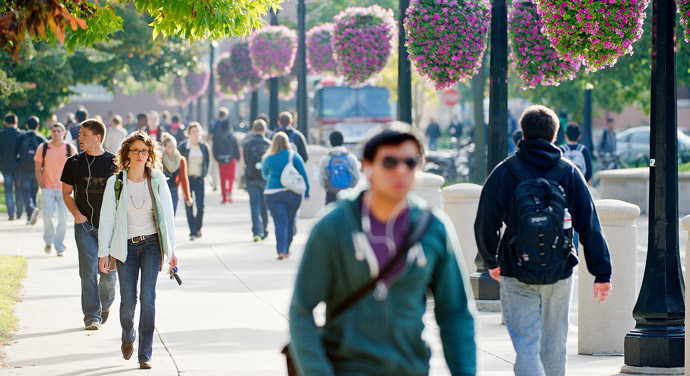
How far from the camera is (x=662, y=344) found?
807 centimetres

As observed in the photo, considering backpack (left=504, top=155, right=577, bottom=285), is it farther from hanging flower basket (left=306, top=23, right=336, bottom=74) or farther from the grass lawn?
hanging flower basket (left=306, top=23, right=336, bottom=74)

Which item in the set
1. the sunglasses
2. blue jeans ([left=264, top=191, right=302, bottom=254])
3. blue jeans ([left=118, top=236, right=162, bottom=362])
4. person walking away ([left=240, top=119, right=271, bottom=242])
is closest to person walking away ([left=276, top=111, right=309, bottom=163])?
person walking away ([left=240, top=119, right=271, bottom=242])

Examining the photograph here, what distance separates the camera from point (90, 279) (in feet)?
32.7

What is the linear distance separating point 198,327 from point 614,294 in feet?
11.4

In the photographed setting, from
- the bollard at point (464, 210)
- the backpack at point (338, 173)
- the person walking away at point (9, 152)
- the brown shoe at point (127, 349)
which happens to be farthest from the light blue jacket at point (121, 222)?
the person walking away at point (9, 152)

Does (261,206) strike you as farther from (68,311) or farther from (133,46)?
(133,46)

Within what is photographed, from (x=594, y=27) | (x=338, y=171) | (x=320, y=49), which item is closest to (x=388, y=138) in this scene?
(x=594, y=27)

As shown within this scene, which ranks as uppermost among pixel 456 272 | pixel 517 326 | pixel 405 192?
pixel 405 192

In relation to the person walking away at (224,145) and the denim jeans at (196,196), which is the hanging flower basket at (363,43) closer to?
the denim jeans at (196,196)

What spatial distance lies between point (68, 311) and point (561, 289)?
6.10 meters

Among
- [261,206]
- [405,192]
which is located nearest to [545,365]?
[405,192]

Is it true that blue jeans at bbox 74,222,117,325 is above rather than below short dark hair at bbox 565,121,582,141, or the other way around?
below

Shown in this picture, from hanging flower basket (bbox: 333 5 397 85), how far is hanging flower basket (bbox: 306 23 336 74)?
813cm

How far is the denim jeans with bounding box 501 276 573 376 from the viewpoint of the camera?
5984mm
